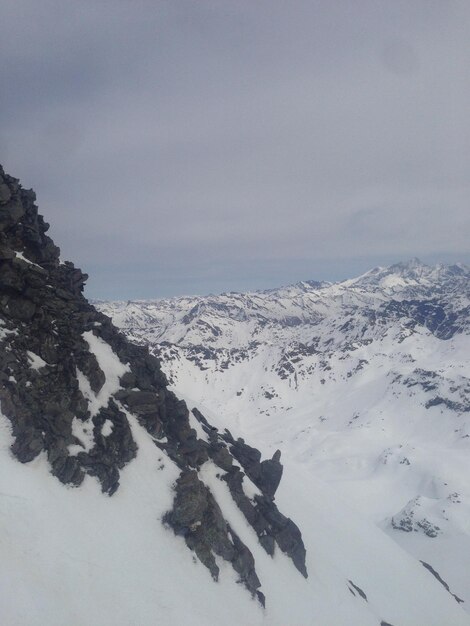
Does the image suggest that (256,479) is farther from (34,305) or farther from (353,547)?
(34,305)

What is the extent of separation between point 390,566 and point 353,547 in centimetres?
591

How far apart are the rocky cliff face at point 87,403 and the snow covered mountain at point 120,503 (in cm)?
12

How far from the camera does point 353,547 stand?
5206 centimetres

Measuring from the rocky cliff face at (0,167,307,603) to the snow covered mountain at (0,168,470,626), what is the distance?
0.12m

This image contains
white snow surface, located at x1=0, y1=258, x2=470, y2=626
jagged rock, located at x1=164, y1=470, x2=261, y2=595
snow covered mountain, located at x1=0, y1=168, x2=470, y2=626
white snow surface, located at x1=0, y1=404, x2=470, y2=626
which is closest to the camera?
white snow surface, located at x1=0, y1=404, x2=470, y2=626

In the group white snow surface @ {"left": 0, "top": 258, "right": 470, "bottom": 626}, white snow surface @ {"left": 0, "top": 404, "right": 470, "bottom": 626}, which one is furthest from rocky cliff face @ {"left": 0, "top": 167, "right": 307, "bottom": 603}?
white snow surface @ {"left": 0, "top": 404, "right": 470, "bottom": 626}

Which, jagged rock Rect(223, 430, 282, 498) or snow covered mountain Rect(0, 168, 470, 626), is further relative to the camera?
jagged rock Rect(223, 430, 282, 498)

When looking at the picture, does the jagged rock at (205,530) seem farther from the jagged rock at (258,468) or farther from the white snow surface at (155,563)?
the jagged rock at (258,468)

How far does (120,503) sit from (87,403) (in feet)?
27.4

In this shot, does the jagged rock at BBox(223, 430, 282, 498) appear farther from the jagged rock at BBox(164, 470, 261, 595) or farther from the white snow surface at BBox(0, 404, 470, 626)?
the jagged rock at BBox(164, 470, 261, 595)

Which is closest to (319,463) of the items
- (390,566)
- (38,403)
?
(390,566)

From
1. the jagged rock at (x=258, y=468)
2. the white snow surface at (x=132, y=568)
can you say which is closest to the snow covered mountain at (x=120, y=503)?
the white snow surface at (x=132, y=568)

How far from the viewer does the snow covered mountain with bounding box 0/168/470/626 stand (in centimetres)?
2311

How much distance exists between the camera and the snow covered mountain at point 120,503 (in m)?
23.1
